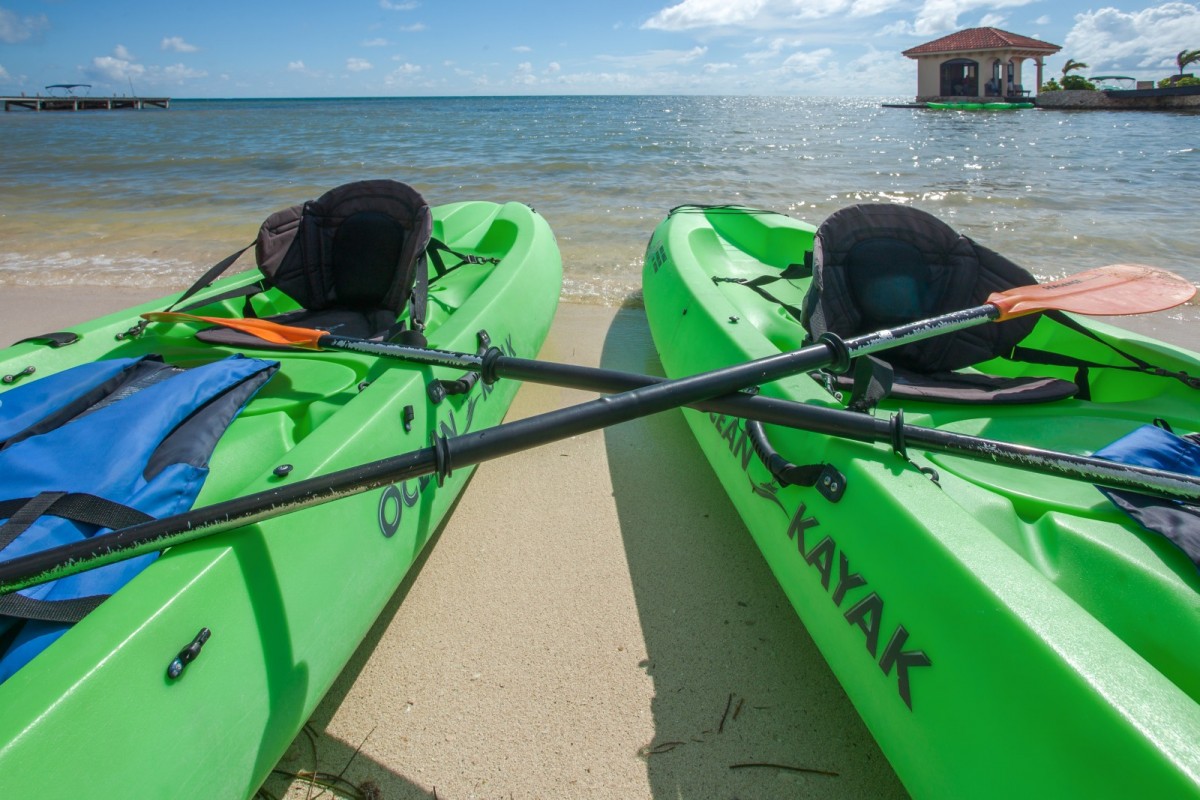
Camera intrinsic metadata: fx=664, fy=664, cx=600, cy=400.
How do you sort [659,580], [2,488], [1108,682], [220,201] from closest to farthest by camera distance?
[1108,682], [2,488], [659,580], [220,201]

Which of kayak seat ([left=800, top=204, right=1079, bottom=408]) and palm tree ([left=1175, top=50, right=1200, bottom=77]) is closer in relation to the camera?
kayak seat ([left=800, top=204, right=1079, bottom=408])

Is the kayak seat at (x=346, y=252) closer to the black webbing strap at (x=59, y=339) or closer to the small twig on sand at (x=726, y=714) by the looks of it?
the black webbing strap at (x=59, y=339)

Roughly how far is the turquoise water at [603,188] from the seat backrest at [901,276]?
2662 millimetres

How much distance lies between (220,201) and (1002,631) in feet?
35.4

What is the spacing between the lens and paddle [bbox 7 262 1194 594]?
4.02ft

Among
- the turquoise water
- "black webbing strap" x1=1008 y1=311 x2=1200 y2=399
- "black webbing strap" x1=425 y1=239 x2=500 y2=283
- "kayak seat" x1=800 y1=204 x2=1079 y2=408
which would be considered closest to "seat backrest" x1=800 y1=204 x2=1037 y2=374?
"kayak seat" x1=800 y1=204 x2=1079 y2=408

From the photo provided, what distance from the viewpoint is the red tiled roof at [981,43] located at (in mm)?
35344

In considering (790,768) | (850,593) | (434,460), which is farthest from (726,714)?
(434,460)

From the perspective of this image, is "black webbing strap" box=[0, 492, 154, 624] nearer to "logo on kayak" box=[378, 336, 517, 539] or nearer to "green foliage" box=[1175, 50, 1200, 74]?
"logo on kayak" box=[378, 336, 517, 539]

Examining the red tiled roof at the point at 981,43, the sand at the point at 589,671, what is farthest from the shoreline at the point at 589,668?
the red tiled roof at the point at 981,43

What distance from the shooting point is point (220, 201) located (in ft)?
31.0

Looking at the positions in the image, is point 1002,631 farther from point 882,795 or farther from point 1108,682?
point 882,795

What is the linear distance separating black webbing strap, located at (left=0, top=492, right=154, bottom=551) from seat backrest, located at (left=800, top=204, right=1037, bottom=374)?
2.26 meters

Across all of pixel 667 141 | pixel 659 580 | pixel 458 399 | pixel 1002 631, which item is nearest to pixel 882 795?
pixel 1002 631
